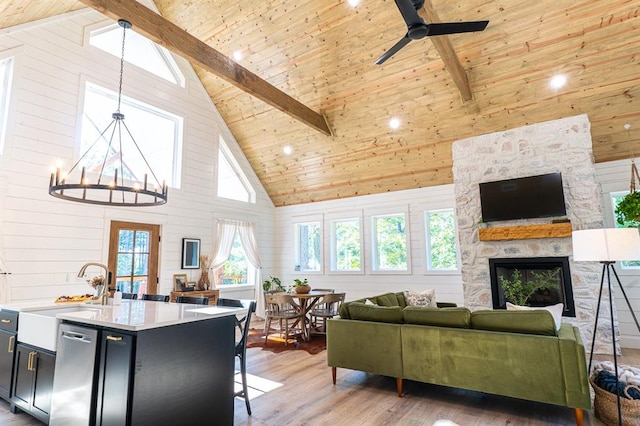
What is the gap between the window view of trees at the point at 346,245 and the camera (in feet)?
26.5

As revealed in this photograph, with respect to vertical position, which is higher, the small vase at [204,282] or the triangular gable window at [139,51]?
the triangular gable window at [139,51]

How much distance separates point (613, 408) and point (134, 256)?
6.61 m

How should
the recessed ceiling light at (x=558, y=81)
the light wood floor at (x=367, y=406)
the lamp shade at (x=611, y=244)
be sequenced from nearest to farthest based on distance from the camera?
the lamp shade at (x=611, y=244) < the light wood floor at (x=367, y=406) < the recessed ceiling light at (x=558, y=81)

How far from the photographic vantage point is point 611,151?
5535mm

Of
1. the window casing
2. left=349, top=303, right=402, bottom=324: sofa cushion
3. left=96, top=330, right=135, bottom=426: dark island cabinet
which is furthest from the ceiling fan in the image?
the window casing

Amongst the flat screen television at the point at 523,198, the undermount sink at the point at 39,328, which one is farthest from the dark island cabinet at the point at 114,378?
the flat screen television at the point at 523,198

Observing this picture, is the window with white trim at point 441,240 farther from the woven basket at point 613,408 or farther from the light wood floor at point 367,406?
the woven basket at point 613,408

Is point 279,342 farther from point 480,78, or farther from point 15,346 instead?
point 480,78

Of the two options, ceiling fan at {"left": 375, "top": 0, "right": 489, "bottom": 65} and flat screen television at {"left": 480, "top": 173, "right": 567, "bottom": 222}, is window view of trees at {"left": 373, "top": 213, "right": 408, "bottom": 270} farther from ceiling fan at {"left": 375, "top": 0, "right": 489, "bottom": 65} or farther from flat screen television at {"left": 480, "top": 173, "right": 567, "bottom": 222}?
ceiling fan at {"left": 375, "top": 0, "right": 489, "bottom": 65}

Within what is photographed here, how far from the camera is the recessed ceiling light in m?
4.89

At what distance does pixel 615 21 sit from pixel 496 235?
Result: 314 centimetres

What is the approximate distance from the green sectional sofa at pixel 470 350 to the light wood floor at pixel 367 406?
0.21 meters

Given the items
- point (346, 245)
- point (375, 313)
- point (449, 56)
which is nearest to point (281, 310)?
point (346, 245)

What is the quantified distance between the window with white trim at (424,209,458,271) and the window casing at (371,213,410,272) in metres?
0.45
